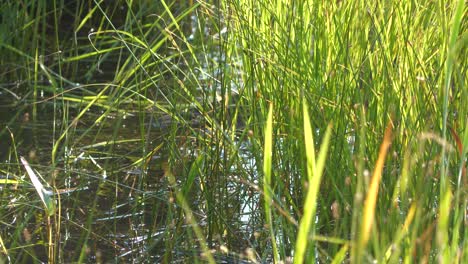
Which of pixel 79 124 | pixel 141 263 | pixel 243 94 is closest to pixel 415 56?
pixel 243 94

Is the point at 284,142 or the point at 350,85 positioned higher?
the point at 350,85

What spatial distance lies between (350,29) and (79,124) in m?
1.36

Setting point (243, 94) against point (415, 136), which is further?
point (243, 94)

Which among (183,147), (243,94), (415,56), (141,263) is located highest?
(415,56)

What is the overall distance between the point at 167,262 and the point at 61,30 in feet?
8.79

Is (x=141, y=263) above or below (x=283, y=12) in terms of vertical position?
below

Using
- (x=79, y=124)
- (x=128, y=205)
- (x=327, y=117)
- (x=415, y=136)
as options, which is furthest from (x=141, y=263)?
(x=79, y=124)

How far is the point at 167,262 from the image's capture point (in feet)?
7.62

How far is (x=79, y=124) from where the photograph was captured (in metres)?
3.54

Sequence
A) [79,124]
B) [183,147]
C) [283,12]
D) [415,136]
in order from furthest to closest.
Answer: [79,124] → [183,147] → [283,12] → [415,136]

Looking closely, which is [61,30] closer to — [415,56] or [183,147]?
[183,147]

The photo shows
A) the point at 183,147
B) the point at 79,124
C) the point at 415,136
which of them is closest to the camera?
the point at 415,136

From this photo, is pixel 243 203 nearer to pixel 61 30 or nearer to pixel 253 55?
pixel 253 55

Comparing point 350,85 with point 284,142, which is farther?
point 284,142
